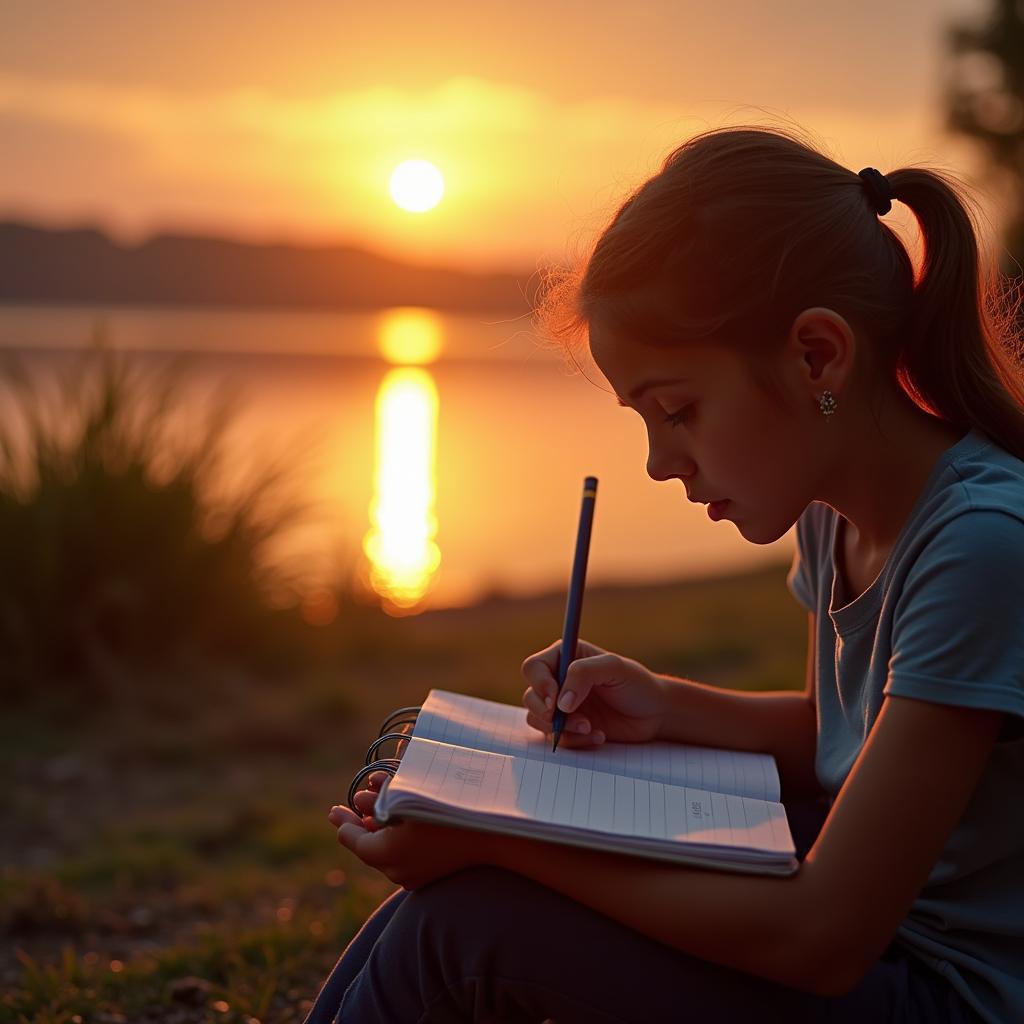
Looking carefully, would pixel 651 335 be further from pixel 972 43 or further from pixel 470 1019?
pixel 972 43

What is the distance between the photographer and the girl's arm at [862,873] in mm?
1183

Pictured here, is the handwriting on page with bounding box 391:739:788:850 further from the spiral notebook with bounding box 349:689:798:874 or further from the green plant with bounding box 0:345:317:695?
the green plant with bounding box 0:345:317:695

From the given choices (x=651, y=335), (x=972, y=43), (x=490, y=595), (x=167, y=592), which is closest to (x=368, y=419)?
(x=490, y=595)

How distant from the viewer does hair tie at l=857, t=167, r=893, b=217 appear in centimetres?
152

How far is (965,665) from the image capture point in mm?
1189

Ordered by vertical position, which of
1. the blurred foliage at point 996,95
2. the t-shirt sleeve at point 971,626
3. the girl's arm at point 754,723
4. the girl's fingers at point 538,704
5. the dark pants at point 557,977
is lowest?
the dark pants at point 557,977

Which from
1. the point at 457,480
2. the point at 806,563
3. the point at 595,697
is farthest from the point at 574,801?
the point at 457,480

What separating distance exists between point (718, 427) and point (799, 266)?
20 centimetres

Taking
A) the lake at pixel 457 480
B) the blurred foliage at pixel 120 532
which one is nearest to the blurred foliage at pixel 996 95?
the lake at pixel 457 480

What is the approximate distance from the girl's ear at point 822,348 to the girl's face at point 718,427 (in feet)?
0.08

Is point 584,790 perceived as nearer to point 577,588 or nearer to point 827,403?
point 577,588

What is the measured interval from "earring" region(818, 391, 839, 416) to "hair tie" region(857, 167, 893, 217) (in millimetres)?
258

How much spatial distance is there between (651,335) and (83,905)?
2.00m

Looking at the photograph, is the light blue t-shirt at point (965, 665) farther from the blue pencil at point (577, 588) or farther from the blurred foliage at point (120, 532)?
the blurred foliage at point (120, 532)
